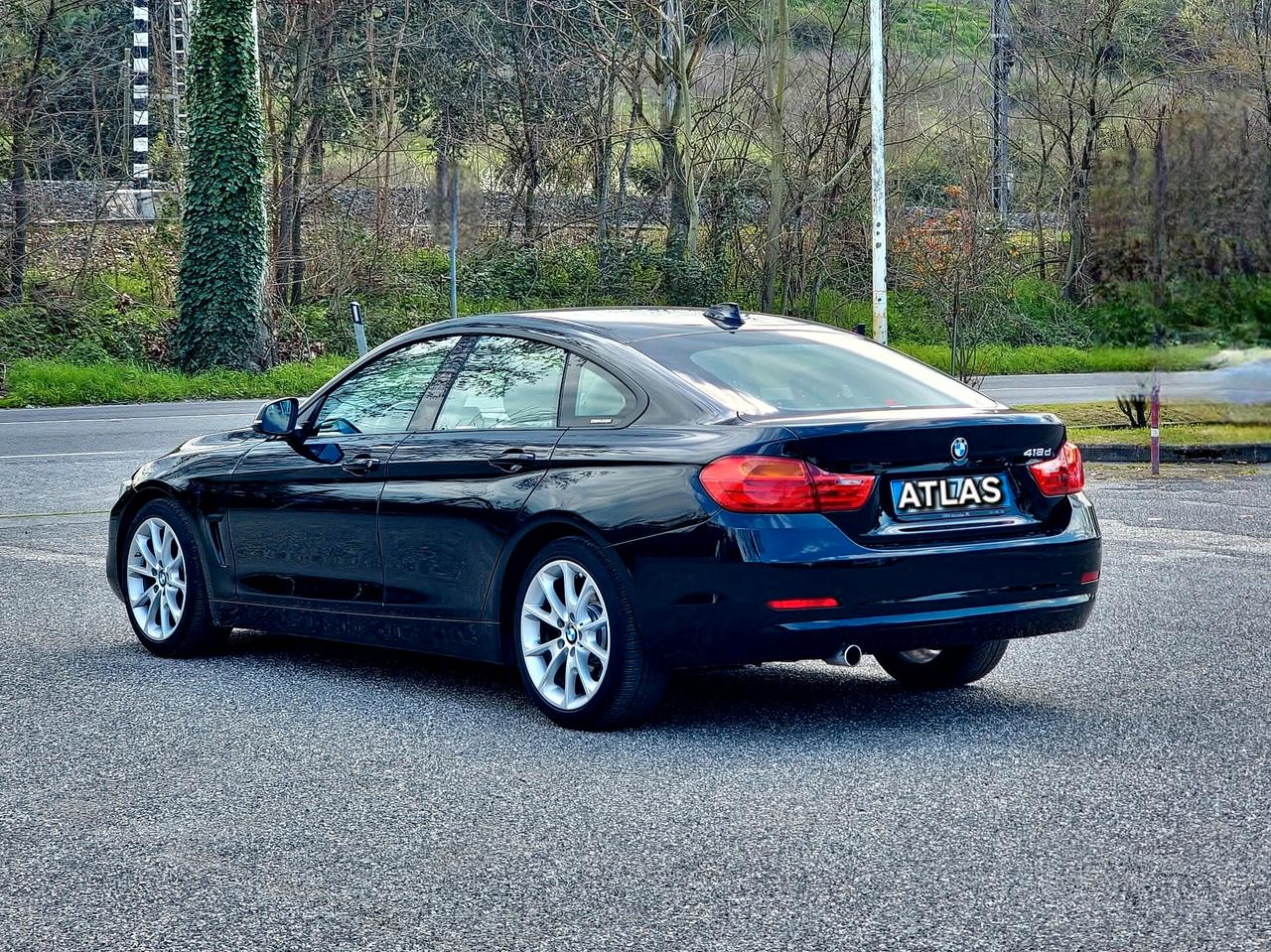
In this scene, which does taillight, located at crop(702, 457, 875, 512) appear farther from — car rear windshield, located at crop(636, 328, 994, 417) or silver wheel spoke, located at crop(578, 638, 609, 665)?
silver wheel spoke, located at crop(578, 638, 609, 665)

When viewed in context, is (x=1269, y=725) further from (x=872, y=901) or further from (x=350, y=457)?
(x=350, y=457)

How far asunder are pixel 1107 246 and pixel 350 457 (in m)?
4.48

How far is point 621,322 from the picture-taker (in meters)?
6.82

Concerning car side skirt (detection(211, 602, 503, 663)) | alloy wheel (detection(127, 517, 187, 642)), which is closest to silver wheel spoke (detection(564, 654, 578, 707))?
car side skirt (detection(211, 602, 503, 663))

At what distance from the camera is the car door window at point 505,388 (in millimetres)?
6531

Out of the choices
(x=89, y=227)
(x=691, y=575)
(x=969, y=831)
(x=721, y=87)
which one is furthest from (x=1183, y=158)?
(x=721, y=87)

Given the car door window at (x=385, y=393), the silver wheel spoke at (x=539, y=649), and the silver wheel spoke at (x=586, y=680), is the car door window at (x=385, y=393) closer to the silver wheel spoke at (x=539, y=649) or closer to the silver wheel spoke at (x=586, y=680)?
the silver wheel spoke at (x=539, y=649)

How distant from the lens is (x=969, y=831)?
4793 millimetres

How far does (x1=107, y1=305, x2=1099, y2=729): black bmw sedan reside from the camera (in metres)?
5.73

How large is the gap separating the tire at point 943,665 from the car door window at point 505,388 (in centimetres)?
166

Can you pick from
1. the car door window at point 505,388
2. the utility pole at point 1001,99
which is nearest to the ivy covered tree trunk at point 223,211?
the utility pole at point 1001,99

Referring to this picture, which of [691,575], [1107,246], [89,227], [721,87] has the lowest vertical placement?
[691,575]

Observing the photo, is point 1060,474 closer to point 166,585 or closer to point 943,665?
point 943,665

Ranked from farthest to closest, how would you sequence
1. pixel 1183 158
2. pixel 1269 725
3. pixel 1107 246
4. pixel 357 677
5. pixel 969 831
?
pixel 357 677 < pixel 1269 725 < pixel 969 831 < pixel 1107 246 < pixel 1183 158
